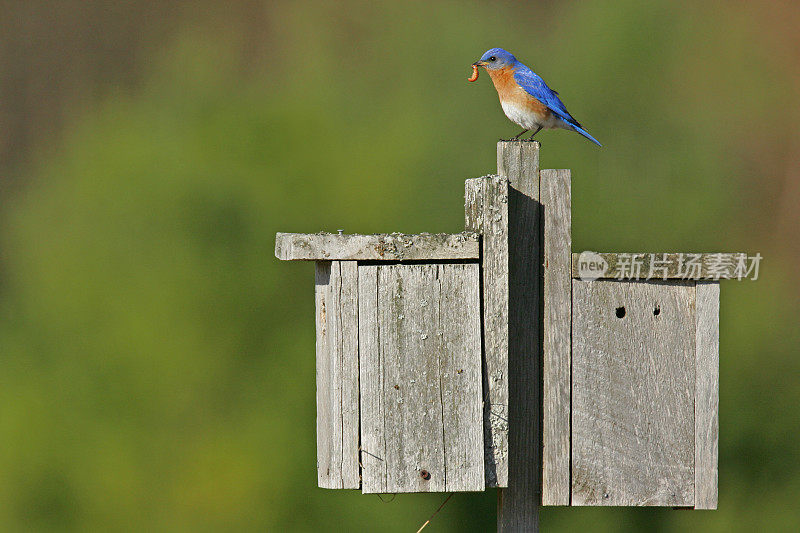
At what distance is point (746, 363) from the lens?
16.6 feet

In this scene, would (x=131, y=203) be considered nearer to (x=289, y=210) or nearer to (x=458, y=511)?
(x=289, y=210)

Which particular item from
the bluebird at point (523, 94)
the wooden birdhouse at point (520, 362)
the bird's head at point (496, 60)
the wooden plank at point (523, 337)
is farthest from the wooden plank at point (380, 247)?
the bird's head at point (496, 60)

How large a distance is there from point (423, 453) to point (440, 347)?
30 cm

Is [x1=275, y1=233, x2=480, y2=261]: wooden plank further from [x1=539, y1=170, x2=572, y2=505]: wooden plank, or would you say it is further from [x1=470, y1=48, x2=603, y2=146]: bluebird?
[x1=470, y1=48, x2=603, y2=146]: bluebird

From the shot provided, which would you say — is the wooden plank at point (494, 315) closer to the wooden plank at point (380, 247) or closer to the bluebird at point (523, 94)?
the wooden plank at point (380, 247)

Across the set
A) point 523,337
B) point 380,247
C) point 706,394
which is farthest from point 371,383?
point 706,394

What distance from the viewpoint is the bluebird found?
10.7 ft

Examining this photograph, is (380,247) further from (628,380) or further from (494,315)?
(628,380)

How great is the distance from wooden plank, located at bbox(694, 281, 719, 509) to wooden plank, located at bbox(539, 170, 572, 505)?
38 centimetres

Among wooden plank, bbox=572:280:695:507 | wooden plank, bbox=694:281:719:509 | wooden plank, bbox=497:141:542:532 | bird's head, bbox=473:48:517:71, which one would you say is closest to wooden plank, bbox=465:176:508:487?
wooden plank, bbox=497:141:542:532

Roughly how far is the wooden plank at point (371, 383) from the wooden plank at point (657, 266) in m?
0.62

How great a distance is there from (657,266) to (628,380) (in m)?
0.35

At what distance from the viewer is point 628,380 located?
2504 mm

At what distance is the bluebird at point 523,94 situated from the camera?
128 inches
